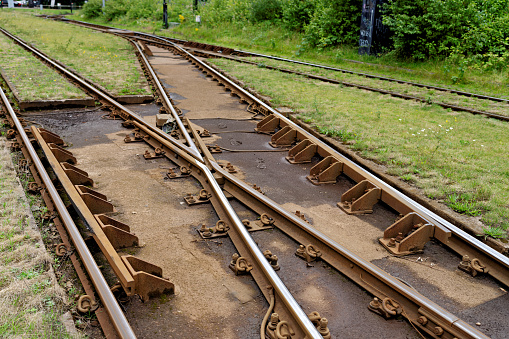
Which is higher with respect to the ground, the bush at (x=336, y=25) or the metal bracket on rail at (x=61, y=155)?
the bush at (x=336, y=25)

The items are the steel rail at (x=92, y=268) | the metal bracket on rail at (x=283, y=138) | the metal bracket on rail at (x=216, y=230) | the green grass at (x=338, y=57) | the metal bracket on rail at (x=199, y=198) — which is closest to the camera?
the steel rail at (x=92, y=268)

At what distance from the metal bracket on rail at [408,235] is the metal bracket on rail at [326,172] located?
65.2 inches

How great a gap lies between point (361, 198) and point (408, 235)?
839 mm

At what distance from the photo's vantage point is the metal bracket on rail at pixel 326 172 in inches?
252

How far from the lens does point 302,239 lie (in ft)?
15.4

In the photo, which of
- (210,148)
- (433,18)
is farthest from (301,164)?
(433,18)

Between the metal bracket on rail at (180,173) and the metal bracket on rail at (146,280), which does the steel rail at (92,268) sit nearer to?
the metal bracket on rail at (146,280)

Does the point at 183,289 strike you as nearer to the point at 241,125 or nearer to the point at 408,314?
the point at 408,314

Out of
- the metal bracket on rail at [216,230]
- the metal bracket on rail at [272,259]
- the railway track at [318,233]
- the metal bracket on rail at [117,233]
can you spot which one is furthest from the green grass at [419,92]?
the metal bracket on rail at [117,233]

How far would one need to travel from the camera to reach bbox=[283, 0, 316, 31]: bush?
81.5 ft

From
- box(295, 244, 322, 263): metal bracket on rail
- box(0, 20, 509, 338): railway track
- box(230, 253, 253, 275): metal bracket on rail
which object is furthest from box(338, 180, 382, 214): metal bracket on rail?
box(230, 253, 253, 275): metal bracket on rail

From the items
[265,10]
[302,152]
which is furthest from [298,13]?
[302,152]

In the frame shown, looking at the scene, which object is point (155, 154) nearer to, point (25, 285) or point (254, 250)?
point (254, 250)

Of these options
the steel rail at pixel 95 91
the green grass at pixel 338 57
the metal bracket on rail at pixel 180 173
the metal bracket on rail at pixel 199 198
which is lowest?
the metal bracket on rail at pixel 199 198
